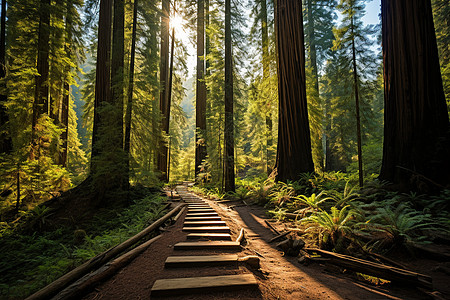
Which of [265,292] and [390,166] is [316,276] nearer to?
[265,292]

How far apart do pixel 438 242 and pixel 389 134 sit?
3073 mm

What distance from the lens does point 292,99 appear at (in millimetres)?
7426

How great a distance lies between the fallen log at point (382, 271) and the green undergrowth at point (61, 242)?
433cm

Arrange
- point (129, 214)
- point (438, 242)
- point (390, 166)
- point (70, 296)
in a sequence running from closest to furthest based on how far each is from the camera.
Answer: point (70, 296) < point (438, 242) < point (390, 166) < point (129, 214)

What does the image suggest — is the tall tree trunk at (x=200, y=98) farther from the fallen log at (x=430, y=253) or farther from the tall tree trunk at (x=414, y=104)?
the fallen log at (x=430, y=253)

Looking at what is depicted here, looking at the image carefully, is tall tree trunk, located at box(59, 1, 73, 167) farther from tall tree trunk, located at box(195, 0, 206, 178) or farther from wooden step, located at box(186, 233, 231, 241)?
tall tree trunk, located at box(195, 0, 206, 178)

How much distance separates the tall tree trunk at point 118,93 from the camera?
707 centimetres

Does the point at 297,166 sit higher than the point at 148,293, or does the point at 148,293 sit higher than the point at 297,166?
the point at 297,166

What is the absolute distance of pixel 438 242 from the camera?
9.74 ft

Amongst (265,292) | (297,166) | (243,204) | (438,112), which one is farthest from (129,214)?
(438,112)

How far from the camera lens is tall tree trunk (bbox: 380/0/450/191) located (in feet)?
14.1

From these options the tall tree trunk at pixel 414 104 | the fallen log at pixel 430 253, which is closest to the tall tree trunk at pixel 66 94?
the fallen log at pixel 430 253

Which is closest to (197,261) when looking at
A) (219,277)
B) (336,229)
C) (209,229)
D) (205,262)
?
(205,262)

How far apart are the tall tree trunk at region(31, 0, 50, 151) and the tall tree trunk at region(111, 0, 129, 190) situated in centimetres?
245
